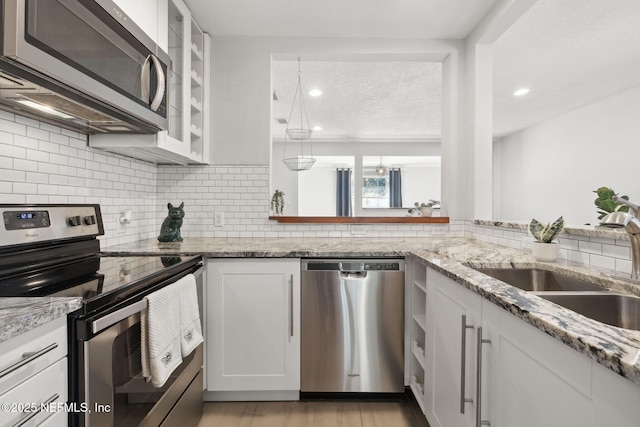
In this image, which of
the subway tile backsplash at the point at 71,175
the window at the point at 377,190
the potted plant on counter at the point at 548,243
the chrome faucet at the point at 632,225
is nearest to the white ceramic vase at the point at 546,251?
the potted plant on counter at the point at 548,243

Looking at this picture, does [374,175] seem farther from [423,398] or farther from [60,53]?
[60,53]

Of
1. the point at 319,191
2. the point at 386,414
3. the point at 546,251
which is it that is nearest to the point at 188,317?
the point at 386,414

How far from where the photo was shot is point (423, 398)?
1.68 m

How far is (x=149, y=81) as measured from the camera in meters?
1.43

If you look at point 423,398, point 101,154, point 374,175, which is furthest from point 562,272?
point 374,175

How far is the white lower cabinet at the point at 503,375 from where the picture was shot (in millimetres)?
597

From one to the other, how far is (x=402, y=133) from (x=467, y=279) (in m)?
5.70

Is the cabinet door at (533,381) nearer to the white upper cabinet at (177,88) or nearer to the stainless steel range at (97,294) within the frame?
the stainless steel range at (97,294)

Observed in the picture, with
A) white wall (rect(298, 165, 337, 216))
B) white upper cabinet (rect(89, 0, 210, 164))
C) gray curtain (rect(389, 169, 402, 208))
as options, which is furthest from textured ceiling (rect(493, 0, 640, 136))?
white wall (rect(298, 165, 337, 216))

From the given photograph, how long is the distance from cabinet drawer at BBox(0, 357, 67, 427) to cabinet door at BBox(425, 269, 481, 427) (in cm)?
122

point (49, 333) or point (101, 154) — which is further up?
point (101, 154)

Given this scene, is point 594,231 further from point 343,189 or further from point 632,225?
point 343,189

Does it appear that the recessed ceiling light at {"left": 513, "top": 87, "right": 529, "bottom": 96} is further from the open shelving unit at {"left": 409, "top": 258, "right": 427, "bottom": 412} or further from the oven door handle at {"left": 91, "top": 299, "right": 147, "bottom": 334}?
the oven door handle at {"left": 91, "top": 299, "right": 147, "bottom": 334}

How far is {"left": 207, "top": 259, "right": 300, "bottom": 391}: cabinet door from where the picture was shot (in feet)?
6.01
